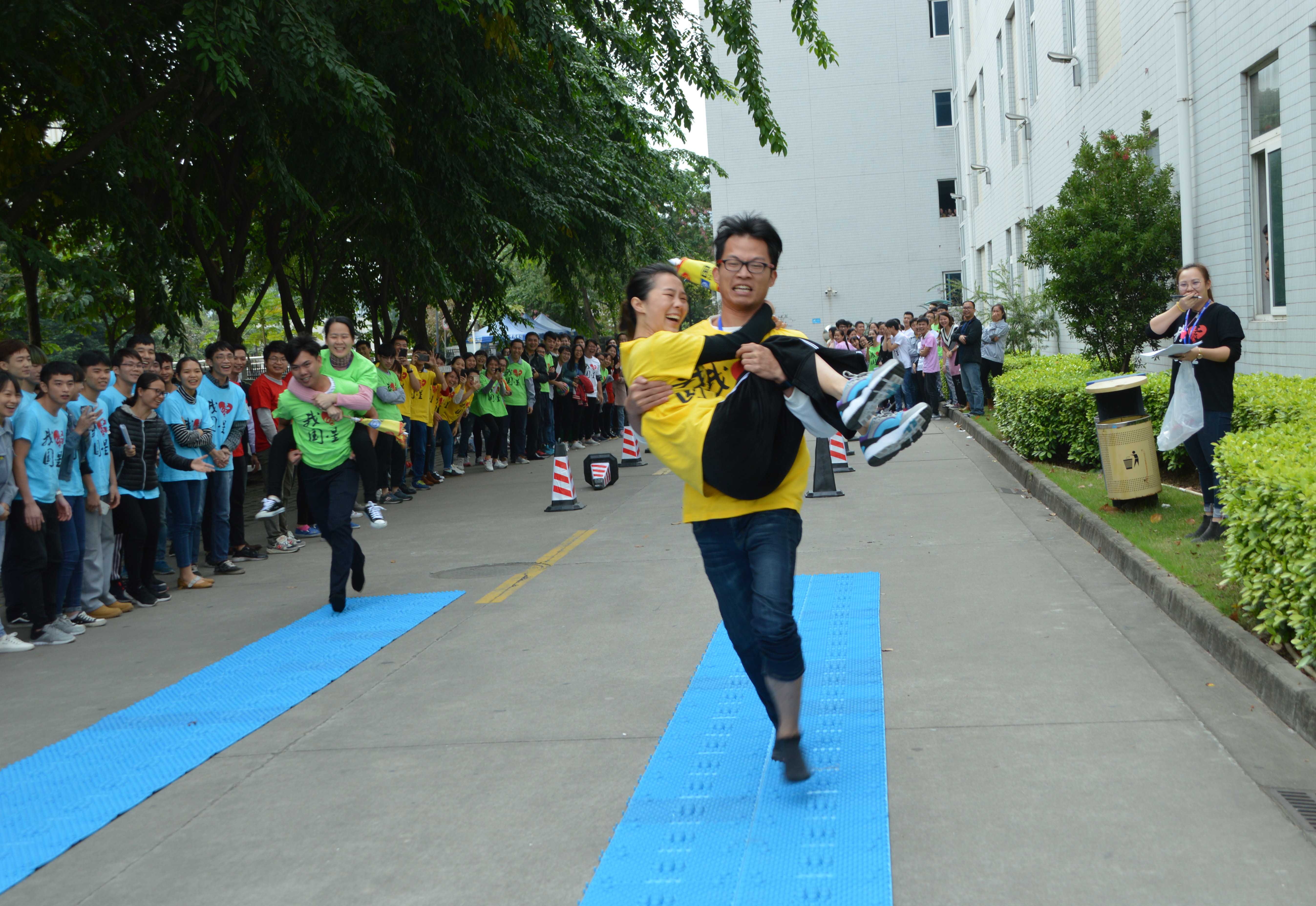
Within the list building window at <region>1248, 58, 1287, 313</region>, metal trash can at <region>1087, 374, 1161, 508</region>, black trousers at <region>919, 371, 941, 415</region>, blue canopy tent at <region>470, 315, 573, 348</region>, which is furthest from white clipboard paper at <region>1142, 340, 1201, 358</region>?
blue canopy tent at <region>470, 315, 573, 348</region>

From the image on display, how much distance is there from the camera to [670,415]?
427cm

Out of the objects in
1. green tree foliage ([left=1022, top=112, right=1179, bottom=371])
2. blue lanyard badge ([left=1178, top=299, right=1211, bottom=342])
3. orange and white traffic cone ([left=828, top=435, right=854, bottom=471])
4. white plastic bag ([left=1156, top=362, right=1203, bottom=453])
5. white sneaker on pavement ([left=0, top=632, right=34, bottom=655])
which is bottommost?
white sneaker on pavement ([left=0, top=632, right=34, bottom=655])

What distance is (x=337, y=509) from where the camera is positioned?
8430mm

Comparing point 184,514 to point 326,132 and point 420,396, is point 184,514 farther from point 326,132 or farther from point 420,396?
point 420,396

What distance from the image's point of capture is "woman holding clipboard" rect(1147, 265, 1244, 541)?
8.05 metres

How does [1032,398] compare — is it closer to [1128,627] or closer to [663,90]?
[663,90]

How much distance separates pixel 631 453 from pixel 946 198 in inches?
1240

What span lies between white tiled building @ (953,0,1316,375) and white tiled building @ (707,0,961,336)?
24.6 m

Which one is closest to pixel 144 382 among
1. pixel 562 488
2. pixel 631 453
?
pixel 562 488

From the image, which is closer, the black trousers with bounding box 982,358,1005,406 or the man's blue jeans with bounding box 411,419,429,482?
the man's blue jeans with bounding box 411,419,429,482

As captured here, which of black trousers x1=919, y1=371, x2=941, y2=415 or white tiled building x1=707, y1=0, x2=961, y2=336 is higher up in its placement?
white tiled building x1=707, y1=0, x2=961, y2=336

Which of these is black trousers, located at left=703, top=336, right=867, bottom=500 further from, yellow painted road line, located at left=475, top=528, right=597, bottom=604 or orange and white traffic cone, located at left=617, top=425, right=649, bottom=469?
orange and white traffic cone, located at left=617, top=425, right=649, bottom=469

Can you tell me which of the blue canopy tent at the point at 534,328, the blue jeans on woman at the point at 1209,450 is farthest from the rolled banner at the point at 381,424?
the blue canopy tent at the point at 534,328

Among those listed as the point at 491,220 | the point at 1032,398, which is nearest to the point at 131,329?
the point at 491,220
